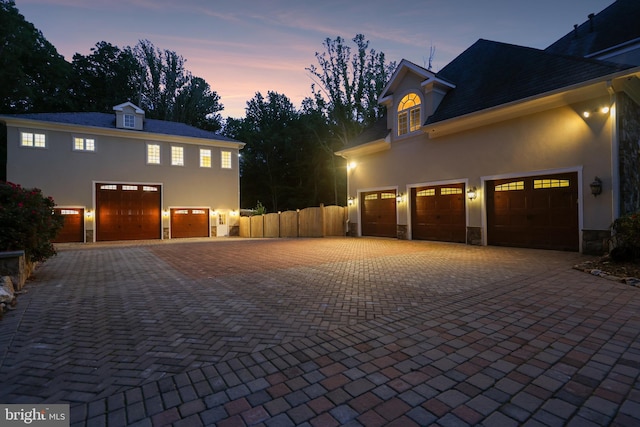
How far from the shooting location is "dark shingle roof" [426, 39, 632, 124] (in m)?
8.57

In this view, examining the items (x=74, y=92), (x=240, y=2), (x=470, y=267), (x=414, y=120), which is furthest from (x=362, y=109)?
(x=74, y=92)

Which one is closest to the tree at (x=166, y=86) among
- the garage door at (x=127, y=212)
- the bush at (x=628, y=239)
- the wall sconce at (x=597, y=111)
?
the garage door at (x=127, y=212)

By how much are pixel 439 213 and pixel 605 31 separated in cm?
1044

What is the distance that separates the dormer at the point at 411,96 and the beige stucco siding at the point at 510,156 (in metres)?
0.75

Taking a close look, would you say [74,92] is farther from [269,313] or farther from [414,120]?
[269,313]

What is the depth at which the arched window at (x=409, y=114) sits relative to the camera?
13.2m

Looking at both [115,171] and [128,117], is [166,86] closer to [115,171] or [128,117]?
[128,117]

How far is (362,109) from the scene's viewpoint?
26625 millimetres

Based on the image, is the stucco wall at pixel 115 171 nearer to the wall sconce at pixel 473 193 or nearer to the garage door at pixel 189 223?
the garage door at pixel 189 223

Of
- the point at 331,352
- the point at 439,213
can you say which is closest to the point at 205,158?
the point at 439,213

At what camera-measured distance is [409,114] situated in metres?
13.6

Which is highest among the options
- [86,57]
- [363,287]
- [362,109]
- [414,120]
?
[86,57]

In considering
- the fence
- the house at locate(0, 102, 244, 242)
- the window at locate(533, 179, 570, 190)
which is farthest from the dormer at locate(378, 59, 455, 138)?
the house at locate(0, 102, 244, 242)

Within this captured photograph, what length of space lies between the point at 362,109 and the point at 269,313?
25662 mm
